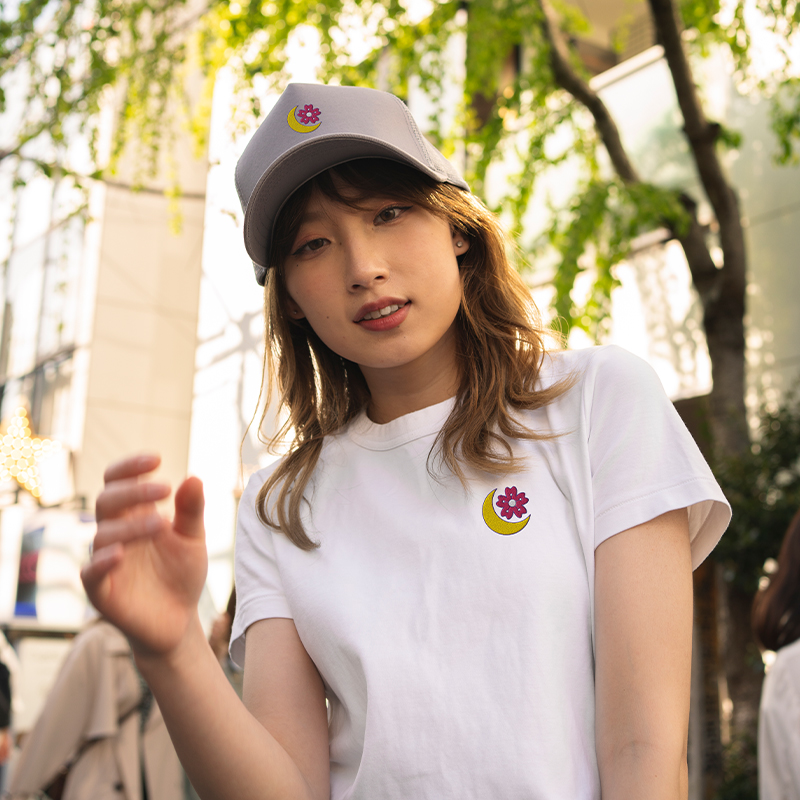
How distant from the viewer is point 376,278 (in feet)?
4.14

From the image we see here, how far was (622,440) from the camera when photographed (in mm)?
1164

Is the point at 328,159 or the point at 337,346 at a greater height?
the point at 328,159

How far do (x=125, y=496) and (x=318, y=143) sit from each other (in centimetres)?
66

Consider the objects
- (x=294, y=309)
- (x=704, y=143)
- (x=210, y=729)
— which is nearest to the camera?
(x=210, y=729)

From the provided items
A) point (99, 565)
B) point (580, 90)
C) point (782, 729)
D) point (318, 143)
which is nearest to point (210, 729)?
point (99, 565)

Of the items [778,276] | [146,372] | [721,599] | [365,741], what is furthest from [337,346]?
[146,372]

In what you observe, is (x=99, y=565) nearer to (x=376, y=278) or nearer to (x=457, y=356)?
(x=376, y=278)

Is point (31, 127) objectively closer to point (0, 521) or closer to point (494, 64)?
point (494, 64)

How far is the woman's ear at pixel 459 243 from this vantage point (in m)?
1.46

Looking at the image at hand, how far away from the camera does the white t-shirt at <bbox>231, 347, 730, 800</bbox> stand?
1065 millimetres

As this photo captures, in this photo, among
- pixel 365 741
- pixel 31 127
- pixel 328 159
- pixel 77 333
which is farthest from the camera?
pixel 77 333

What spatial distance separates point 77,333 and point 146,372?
1.08 m

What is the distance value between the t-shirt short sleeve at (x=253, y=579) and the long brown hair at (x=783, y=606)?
5.98 feet

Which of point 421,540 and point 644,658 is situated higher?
point 421,540
